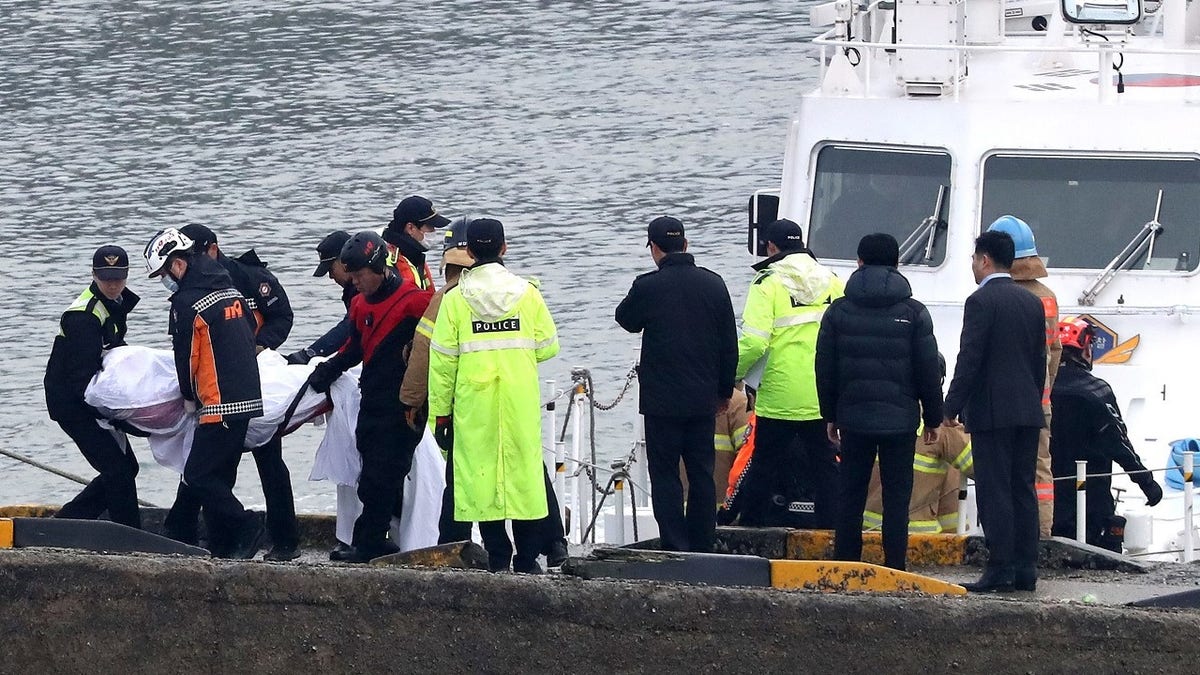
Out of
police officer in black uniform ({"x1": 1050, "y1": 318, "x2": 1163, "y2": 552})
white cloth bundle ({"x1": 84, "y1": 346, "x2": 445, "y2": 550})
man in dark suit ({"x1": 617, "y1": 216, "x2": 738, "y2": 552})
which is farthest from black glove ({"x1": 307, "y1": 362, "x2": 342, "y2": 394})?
police officer in black uniform ({"x1": 1050, "y1": 318, "x2": 1163, "y2": 552})

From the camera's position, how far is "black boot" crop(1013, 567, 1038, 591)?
23.1 feet

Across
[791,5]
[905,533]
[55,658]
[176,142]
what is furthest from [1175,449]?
[791,5]

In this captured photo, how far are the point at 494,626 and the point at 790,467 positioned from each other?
2.20 metres

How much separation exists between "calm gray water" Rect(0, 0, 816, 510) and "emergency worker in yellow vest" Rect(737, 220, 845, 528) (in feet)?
31.9

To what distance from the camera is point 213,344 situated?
7523 mm

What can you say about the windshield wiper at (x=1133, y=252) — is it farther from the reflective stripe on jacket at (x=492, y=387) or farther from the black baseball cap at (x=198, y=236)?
the black baseball cap at (x=198, y=236)

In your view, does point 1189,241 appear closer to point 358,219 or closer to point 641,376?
point 641,376

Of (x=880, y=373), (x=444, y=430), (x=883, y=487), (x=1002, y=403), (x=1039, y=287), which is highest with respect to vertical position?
(x=1039, y=287)

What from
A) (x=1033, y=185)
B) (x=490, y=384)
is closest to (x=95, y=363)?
(x=490, y=384)

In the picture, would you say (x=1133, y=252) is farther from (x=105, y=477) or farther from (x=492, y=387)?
(x=105, y=477)

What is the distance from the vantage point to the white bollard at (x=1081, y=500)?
764cm

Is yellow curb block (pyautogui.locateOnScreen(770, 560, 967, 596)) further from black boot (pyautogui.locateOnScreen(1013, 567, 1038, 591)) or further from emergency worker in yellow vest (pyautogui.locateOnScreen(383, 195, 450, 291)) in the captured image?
emergency worker in yellow vest (pyautogui.locateOnScreen(383, 195, 450, 291))

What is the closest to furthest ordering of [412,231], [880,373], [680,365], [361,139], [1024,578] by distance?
[880,373]
[1024,578]
[680,365]
[412,231]
[361,139]

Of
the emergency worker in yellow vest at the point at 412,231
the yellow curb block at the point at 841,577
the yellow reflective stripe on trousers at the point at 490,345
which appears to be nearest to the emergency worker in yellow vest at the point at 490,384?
the yellow reflective stripe on trousers at the point at 490,345
